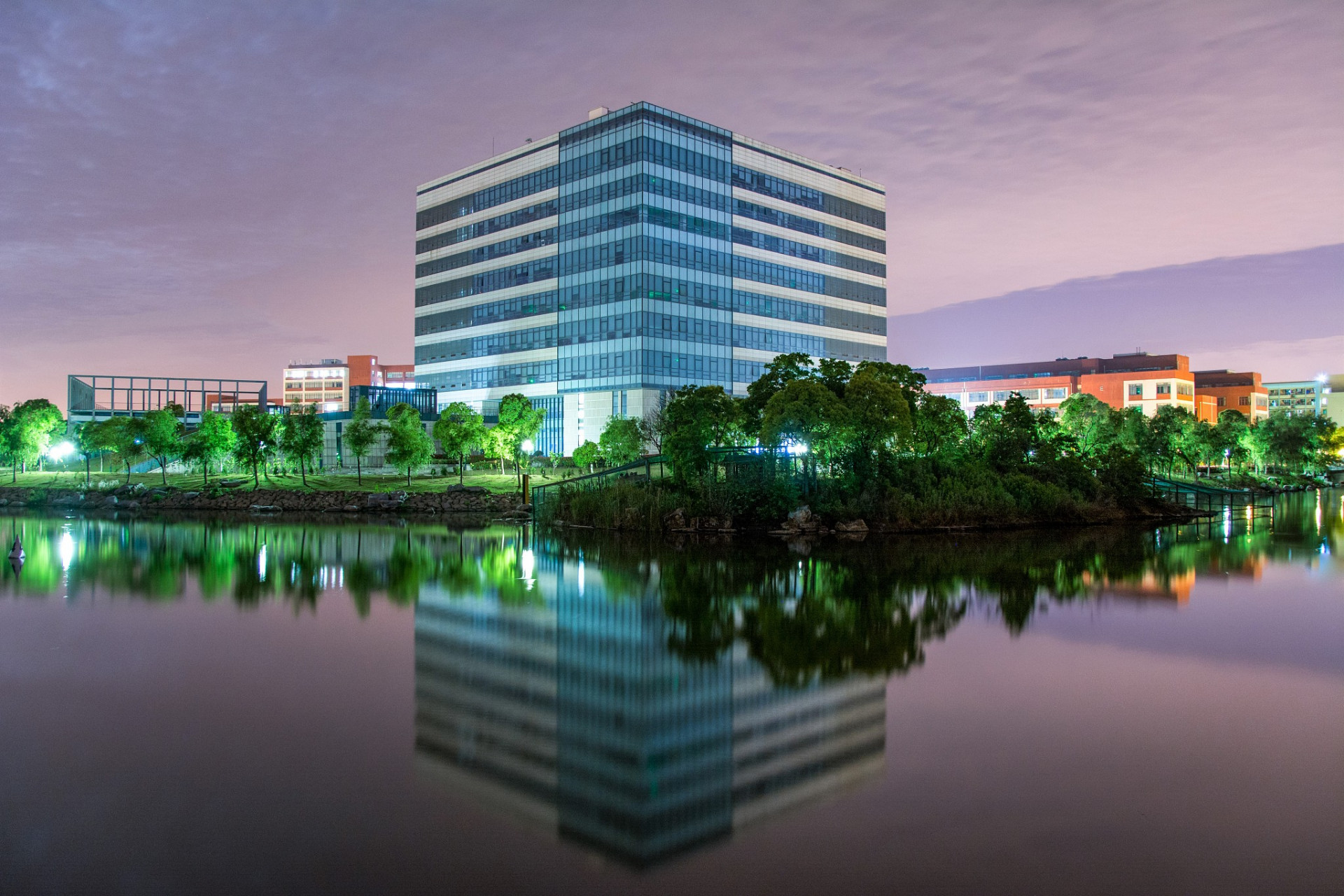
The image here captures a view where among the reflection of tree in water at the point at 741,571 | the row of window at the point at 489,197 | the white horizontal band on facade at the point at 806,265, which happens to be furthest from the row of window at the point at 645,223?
the reflection of tree in water at the point at 741,571

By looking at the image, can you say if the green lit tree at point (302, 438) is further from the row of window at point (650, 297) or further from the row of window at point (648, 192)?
the row of window at point (648, 192)

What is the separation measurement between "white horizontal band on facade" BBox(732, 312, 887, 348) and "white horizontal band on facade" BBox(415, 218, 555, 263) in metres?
22.7

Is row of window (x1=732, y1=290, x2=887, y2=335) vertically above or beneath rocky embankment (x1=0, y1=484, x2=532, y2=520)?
above

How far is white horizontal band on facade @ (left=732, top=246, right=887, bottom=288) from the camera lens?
94.4 meters

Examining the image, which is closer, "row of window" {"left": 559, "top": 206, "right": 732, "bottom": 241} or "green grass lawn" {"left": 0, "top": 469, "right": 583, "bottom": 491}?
"green grass lawn" {"left": 0, "top": 469, "right": 583, "bottom": 491}

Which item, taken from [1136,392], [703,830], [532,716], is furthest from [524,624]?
[1136,392]

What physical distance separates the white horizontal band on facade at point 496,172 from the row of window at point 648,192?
19.2 feet

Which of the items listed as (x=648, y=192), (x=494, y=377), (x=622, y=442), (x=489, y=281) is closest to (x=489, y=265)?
(x=489, y=281)

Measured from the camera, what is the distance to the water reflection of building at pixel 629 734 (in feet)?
31.2

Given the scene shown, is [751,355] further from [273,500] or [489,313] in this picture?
[273,500]

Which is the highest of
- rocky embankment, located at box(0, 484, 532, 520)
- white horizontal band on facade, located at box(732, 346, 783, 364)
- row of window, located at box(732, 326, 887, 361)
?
row of window, located at box(732, 326, 887, 361)

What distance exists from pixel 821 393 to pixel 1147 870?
38306 millimetres

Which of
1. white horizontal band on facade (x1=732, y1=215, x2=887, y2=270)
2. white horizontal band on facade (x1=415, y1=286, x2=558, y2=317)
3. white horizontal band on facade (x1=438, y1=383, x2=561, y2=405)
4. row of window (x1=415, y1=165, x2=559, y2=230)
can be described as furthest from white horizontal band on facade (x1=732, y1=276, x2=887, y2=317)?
row of window (x1=415, y1=165, x2=559, y2=230)

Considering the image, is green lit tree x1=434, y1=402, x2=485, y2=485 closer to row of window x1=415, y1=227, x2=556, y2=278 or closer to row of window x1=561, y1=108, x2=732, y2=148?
row of window x1=415, y1=227, x2=556, y2=278
